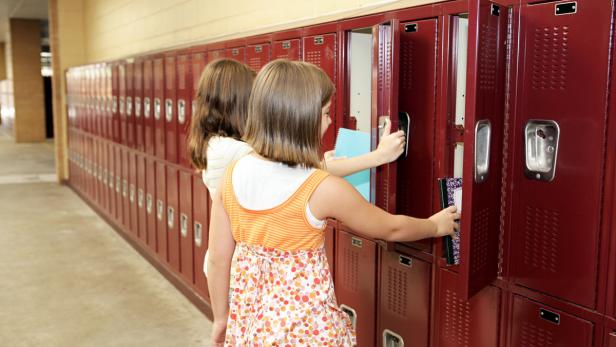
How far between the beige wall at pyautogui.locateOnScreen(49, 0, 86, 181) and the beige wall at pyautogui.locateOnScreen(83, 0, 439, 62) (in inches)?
7.3

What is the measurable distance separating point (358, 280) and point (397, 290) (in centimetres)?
27

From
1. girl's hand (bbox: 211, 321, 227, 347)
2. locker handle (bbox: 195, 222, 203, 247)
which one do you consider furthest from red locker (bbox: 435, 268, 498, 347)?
locker handle (bbox: 195, 222, 203, 247)

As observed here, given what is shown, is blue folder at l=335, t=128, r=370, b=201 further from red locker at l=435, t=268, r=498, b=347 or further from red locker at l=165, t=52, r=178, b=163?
red locker at l=165, t=52, r=178, b=163

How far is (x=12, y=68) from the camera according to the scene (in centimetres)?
1739

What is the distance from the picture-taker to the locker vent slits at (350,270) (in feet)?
9.02

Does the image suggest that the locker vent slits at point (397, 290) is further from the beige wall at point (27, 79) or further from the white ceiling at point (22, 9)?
the beige wall at point (27, 79)

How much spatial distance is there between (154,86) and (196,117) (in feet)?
10.3

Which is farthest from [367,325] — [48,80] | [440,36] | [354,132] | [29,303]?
[48,80]

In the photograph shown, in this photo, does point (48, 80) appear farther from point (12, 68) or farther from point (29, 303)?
point (29, 303)

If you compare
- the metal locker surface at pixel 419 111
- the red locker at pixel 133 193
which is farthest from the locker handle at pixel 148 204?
the metal locker surface at pixel 419 111

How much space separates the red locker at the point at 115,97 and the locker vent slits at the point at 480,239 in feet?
17.6

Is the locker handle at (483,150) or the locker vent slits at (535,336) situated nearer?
the locker handle at (483,150)

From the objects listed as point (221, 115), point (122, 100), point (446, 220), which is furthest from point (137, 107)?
point (446, 220)

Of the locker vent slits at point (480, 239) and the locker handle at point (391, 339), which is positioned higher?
the locker vent slits at point (480, 239)
